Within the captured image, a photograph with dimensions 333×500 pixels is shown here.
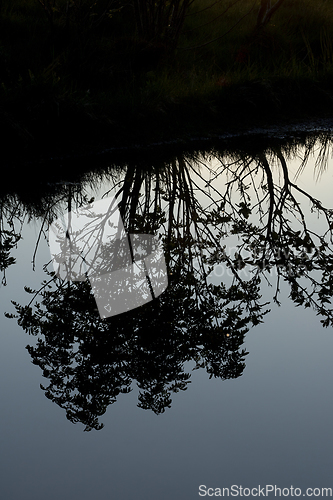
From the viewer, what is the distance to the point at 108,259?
11.1ft

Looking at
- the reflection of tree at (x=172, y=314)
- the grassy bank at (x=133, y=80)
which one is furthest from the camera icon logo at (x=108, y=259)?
the grassy bank at (x=133, y=80)

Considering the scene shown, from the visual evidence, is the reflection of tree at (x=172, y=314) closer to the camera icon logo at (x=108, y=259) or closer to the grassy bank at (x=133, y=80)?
the camera icon logo at (x=108, y=259)

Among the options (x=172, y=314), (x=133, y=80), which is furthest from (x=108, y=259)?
(x=133, y=80)

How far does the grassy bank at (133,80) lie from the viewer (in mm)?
5672

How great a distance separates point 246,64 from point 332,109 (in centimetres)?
144

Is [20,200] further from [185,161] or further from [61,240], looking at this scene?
[185,161]

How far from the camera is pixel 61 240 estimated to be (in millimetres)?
3607

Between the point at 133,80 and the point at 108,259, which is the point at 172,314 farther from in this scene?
the point at 133,80

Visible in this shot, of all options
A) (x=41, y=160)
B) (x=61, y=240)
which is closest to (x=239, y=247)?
(x=61, y=240)

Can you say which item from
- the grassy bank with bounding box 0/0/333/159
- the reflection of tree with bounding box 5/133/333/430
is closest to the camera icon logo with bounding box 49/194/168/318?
the reflection of tree with bounding box 5/133/333/430

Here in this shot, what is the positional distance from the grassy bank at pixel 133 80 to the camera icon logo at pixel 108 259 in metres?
1.93

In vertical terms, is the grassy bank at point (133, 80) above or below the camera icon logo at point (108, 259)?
above

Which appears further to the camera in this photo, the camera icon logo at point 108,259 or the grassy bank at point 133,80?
the grassy bank at point 133,80

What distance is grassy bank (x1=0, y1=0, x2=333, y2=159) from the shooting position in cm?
567
